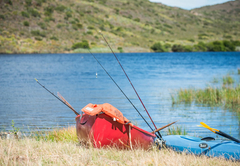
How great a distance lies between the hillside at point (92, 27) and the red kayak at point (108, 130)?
53.1 meters

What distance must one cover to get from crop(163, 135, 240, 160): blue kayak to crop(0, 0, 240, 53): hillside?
53.8m

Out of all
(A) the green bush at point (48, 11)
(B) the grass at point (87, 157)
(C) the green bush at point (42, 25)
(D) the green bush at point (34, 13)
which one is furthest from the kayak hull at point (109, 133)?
(A) the green bush at point (48, 11)

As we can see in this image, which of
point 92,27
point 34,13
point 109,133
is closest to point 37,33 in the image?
point 34,13

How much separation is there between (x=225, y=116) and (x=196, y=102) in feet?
9.91

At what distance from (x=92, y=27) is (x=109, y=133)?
235 ft

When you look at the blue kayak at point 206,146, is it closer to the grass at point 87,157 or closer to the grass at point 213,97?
the grass at point 87,157

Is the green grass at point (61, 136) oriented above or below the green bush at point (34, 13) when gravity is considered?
below

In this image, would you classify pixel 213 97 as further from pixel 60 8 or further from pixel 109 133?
pixel 60 8

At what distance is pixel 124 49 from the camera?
233ft

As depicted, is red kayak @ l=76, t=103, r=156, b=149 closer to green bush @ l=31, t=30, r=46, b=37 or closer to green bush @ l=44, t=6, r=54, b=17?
green bush @ l=31, t=30, r=46, b=37

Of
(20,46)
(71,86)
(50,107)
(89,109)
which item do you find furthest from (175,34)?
(89,109)

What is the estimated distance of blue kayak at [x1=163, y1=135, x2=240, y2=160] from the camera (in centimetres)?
555

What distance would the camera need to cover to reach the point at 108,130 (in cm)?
603

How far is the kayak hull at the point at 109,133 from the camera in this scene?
19.6ft
